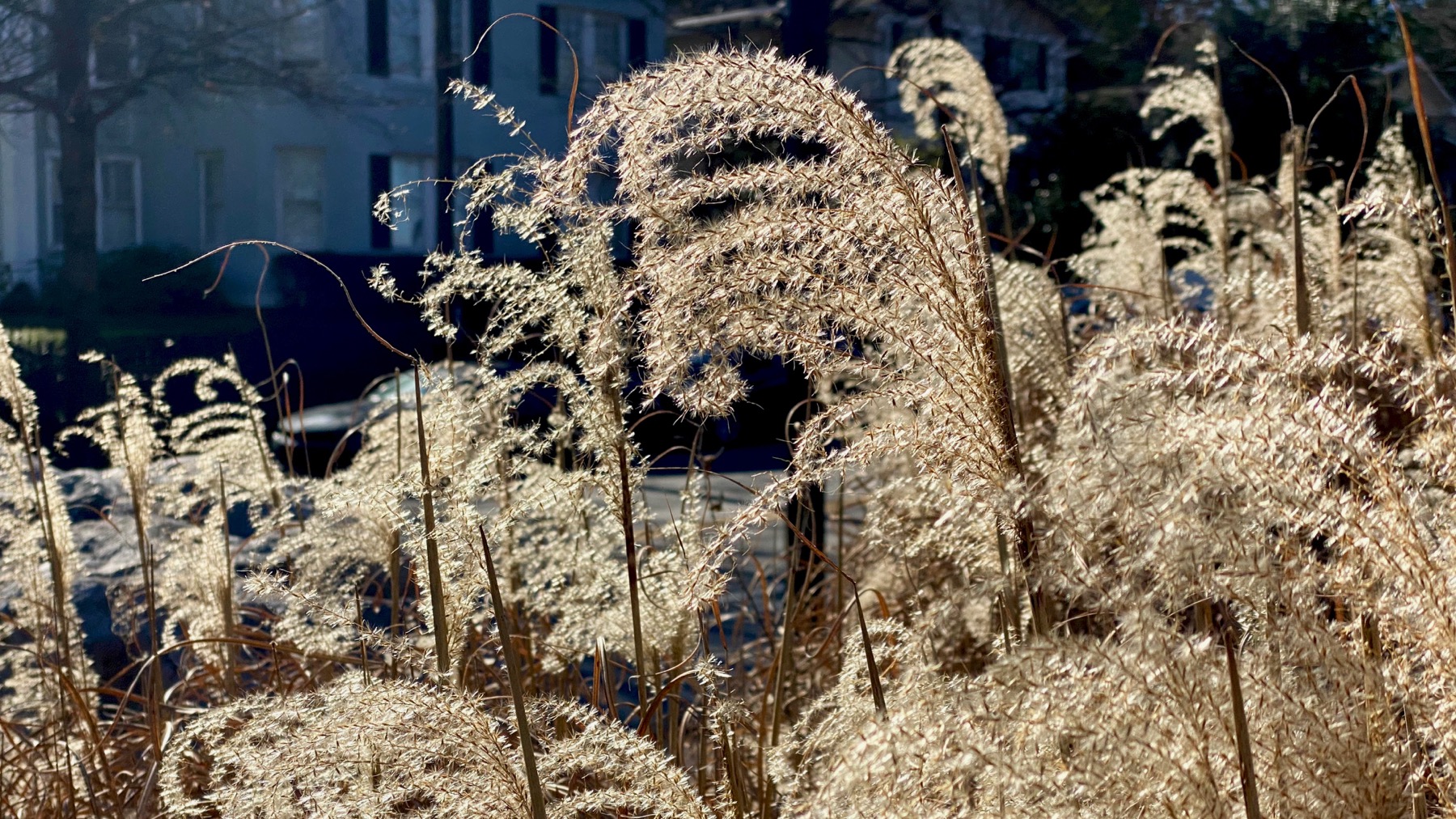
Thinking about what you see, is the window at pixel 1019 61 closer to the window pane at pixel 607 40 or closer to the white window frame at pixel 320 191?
the window pane at pixel 607 40

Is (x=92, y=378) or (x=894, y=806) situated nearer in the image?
(x=894, y=806)

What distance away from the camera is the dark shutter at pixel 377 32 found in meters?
18.6

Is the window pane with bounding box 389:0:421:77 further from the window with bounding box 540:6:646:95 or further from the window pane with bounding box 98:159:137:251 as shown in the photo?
the window pane with bounding box 98:159:137:251

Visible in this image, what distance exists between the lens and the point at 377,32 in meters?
18.7

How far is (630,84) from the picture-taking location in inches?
52.1

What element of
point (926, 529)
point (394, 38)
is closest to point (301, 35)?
point (394, 38)

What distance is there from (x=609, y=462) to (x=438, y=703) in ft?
1.49

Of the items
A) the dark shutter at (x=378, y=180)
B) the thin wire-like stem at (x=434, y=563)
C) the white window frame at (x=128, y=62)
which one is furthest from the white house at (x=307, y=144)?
the thin wire-like stem at (x=434, y=563)

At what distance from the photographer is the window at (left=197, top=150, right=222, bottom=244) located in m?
18.1

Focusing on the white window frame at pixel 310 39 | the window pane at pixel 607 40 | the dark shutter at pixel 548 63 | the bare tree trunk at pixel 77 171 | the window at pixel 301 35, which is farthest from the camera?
the window pane at pixel 607 40

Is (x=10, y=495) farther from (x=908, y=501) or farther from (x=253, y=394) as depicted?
(x=908, y=501)

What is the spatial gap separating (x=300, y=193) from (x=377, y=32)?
2871 mm

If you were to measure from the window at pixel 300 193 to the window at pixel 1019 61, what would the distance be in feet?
42.1

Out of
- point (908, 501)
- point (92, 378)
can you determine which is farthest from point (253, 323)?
point (908, 501)
